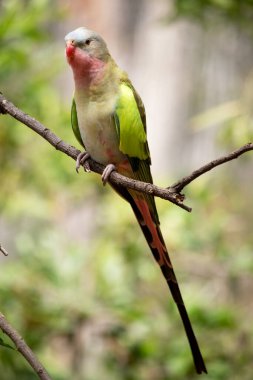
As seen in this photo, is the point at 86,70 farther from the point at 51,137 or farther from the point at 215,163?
the point at 215,163

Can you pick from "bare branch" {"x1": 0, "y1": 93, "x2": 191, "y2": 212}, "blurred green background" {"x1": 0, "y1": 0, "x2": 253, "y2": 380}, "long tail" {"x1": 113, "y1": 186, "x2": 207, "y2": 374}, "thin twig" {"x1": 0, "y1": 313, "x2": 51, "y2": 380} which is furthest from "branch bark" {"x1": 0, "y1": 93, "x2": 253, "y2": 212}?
"blurred green background" {"x1": 0, "y1": 0, "x2": 253, "y2": 380}

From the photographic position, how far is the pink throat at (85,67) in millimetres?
1629

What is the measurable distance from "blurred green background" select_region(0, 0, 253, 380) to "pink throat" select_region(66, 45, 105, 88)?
0.52 meters

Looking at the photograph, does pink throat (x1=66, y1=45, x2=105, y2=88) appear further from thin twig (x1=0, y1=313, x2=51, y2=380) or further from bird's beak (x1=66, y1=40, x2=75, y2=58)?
thin twig (x1=0, y1=313, x2=51, y2=380)

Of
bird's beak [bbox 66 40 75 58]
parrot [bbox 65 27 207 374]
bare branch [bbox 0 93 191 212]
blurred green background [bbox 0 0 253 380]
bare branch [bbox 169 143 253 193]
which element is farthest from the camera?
blurred green background [bbox 0 0 253 380]

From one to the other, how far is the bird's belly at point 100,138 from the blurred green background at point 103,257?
524 millimetres

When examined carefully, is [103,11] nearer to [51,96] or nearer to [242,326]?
[51,96]

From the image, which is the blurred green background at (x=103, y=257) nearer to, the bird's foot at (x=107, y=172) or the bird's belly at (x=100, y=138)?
the bird's belly at (x=100, y=138)

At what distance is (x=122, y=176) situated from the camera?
1453mm

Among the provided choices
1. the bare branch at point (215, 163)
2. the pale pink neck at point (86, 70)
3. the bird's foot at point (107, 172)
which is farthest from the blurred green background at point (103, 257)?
the bare branch at point (215, 163)

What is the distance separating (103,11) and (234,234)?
5.38 ft

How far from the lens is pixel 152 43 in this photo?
4.70m

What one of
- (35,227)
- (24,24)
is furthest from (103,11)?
(24,24)

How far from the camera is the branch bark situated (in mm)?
1229
